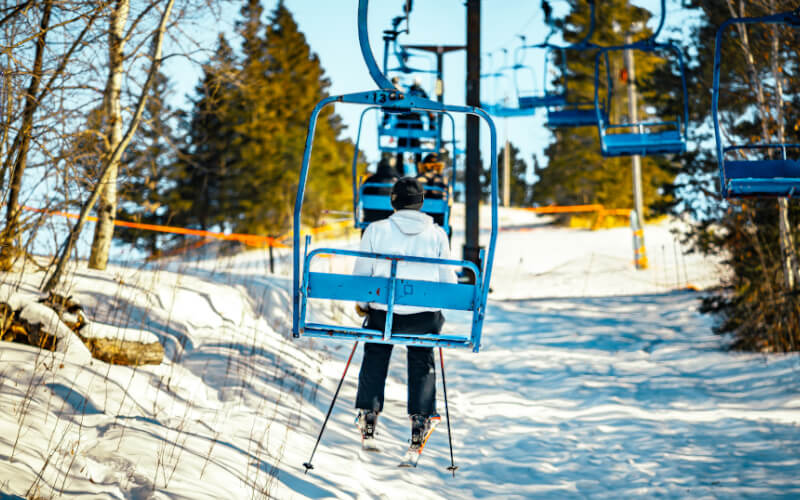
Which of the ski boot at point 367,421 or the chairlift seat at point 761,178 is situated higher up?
the chairlift seat at point 761,178

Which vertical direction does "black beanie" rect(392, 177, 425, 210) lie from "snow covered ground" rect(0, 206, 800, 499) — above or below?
above

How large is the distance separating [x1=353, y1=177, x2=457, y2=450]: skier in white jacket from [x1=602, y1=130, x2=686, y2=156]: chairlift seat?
12.6 feet

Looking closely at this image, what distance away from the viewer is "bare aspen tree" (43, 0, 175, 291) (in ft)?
20.4

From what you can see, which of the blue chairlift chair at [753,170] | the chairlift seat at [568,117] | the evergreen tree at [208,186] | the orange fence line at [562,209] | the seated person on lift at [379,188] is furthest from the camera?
the evergreen tree at [208,186]

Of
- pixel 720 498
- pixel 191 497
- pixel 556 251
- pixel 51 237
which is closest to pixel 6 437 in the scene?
pixel 191 497

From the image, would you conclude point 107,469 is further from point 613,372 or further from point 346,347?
point 613,372

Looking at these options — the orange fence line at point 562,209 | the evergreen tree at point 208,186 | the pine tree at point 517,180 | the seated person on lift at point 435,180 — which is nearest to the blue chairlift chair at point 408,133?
the seated person on lift at point 435,180

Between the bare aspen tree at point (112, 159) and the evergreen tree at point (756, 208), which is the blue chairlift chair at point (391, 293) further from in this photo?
Result: the evergreen tree at point (756, 208)

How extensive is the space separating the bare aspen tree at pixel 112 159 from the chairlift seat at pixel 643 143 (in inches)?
211

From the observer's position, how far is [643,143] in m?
7.74

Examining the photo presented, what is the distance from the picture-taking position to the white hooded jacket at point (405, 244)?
4531 mm

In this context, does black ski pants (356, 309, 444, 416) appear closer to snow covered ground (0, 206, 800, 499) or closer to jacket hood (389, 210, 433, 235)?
snow covered ground (0, 206, 800, 499)

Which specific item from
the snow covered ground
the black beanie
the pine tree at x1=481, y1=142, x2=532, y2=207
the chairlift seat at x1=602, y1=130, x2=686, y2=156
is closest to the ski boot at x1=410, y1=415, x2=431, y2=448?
the snow covered ground

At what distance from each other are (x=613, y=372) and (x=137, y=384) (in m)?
5.79
